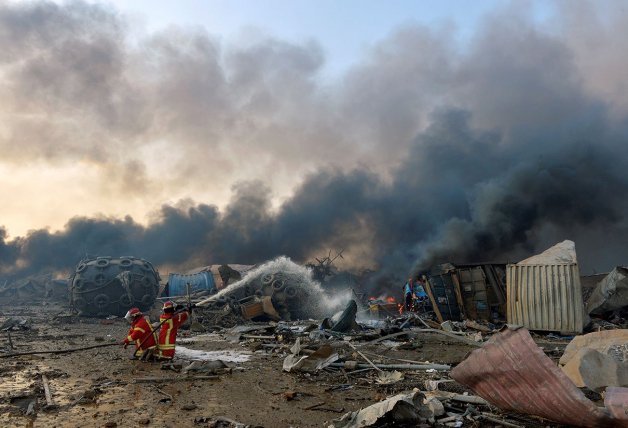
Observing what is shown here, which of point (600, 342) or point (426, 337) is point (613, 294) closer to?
point (426, 337)

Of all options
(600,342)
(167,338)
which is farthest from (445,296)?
(167,338)

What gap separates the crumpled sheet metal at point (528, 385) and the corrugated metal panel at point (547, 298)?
964cm

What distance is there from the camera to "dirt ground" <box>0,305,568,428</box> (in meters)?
5.84

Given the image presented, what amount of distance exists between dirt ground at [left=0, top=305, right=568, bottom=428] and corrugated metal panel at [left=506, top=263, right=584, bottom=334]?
13.2 feet

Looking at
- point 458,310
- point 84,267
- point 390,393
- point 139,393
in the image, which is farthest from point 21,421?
point 84,267

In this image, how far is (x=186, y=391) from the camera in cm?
718

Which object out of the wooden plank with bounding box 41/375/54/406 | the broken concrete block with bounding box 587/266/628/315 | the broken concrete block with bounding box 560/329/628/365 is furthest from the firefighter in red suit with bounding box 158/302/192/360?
the broken concrete block with bounding box 587/266/628/315

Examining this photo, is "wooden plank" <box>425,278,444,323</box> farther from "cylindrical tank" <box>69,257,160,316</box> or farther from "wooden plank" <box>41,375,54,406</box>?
"cylindrical tank" <box>69,257,160,316</box>

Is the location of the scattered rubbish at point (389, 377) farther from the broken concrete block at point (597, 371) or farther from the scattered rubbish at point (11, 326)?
the scattered rubbish at point (11, 326)

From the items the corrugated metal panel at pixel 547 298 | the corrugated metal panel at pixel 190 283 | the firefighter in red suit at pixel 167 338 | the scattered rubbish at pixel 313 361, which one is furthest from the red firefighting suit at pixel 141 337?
the corrugated metal panel at pixel 190 283

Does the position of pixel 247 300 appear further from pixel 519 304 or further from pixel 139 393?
pixel 139 393

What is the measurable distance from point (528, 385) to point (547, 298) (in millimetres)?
10226

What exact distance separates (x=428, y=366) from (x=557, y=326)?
6999 mm

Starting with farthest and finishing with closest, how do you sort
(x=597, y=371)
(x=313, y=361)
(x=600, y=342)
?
(x=313, y=361) → (x=600, y=342) → (x=597, y=371)
